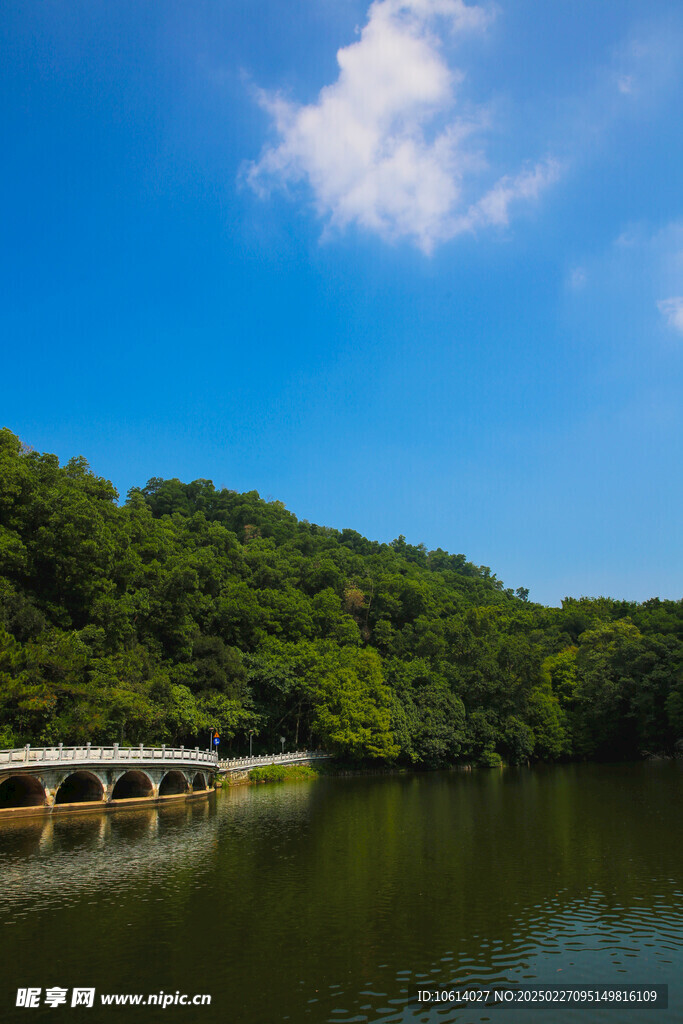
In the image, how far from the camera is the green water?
10.4 m

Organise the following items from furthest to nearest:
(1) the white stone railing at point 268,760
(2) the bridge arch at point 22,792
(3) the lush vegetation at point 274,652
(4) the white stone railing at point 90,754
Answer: (1) the white stone railing at point 268,760
(3) the lush vegetation at point 274,652
(2) the bridge arch at point 22,792
(4) the white stone railing at point 90,754

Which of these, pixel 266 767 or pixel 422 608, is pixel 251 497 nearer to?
pixel 422 608

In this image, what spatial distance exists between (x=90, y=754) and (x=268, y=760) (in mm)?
22666

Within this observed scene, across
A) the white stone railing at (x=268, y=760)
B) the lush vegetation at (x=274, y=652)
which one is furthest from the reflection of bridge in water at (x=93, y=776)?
the white stone railing at (x=268, y=760)

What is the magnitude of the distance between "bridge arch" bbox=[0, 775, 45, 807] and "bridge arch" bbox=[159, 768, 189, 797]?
8.80 m

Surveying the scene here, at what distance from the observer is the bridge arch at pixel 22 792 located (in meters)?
29.6

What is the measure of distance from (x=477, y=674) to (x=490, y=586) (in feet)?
175

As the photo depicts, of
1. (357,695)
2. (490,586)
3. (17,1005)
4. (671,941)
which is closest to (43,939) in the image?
(17,1005)

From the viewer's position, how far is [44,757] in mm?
28906

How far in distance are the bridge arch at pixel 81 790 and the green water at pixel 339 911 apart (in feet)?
17.3

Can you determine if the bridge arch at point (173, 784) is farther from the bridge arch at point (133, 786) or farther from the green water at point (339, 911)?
the green water at point (339, 911)

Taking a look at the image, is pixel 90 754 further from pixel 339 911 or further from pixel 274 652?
pixel 274 652

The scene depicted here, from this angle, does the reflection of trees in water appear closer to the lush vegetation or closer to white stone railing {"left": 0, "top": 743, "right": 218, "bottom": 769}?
white stone railing {"left": 0, "top": 743, "right": 218, "bottom": 769}

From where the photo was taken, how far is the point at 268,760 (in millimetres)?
51812
